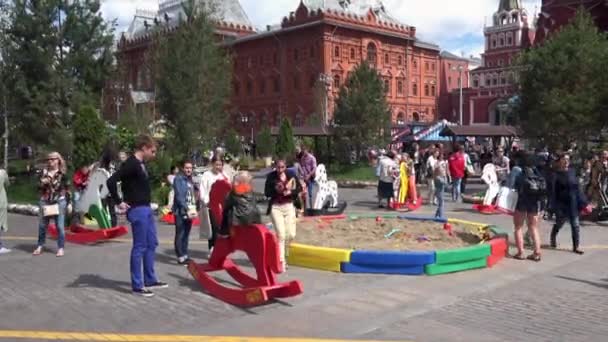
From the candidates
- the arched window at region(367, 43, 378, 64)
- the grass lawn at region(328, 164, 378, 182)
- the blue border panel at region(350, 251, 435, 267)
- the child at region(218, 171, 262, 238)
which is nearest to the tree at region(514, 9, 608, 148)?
the grass lawn at region(328, 164, 378, 182)

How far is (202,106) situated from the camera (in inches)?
848

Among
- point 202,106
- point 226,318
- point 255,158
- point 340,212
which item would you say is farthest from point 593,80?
point 255,158

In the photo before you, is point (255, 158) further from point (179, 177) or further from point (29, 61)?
point (179, 177)

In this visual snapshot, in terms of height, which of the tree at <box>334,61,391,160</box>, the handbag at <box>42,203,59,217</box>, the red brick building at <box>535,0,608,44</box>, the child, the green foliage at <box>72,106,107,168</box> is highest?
the red brick building at <box>535,0,608,44</box>

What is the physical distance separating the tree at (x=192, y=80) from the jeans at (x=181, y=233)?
39.5 ft

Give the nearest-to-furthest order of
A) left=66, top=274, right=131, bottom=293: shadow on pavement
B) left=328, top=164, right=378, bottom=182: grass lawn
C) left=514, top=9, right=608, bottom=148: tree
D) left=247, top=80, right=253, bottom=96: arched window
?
left=66, top=274, right=131, bottom=293: shadow on pavement → left=514, top=9, right=608, bottom=148: tree → left=328, top=164, right=378, bottom=182: grass lawn → left=247, top=80, right=253, bottom=96: arched window

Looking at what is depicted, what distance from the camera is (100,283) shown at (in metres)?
8.22

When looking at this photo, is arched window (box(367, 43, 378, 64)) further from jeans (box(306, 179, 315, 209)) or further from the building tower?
jeans (box(306, 179, 315, 209))

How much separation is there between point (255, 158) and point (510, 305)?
136 feet

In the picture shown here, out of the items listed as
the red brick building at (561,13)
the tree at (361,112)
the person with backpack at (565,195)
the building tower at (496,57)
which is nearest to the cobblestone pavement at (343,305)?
the person with backpack at (565,195)

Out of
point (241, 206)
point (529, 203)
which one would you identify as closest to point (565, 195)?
point (529, 203)

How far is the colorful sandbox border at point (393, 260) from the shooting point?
857 cm

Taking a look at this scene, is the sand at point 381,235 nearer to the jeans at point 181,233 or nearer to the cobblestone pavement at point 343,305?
the cobblestone pavement at point 343,305

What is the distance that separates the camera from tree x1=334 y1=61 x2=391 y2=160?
30344mm
